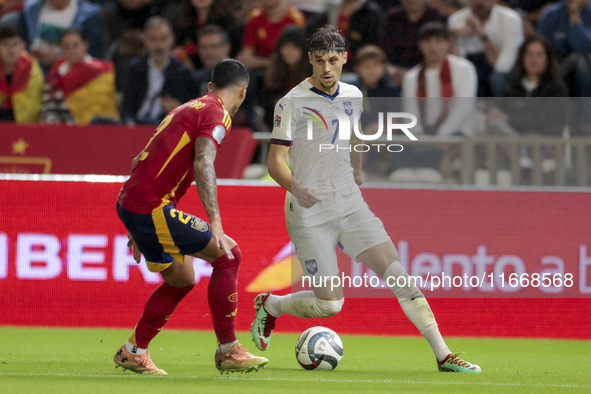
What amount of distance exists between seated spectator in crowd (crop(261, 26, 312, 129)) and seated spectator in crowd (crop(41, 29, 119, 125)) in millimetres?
1971

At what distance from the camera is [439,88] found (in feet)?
29.3

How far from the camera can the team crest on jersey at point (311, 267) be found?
19.2 feet

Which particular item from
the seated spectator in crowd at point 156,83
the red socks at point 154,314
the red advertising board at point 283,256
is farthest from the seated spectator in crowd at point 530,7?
the red socks at point 154,314

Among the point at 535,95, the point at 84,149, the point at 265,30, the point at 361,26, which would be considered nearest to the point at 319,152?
the point at 84,149

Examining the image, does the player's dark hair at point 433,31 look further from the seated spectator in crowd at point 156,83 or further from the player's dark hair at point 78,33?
the player's dark hair at point 78,33

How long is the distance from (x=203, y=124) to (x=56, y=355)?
2.41 m

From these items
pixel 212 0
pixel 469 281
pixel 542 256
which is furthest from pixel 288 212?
pixel 212 0

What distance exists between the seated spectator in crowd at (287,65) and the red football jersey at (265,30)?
0.83m

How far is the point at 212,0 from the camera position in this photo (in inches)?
446

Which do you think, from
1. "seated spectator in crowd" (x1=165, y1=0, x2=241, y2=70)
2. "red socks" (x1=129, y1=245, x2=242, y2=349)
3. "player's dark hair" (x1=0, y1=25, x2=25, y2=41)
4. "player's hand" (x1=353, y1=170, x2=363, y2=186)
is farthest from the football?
"player's dark hair" (x1=0, y1=25, x2=25, y2=41)

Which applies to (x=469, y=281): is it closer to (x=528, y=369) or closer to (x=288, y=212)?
(x=528, y=369)

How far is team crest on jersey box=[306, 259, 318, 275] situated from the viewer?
584 cm

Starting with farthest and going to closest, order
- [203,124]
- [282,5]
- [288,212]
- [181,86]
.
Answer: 1. [282,5]
2. [181,86]
3. [288,212]
4. [203,124]

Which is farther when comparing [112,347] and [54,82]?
[54,82]
